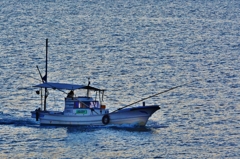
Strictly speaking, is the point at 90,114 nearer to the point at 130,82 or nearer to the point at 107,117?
the point at 107,117

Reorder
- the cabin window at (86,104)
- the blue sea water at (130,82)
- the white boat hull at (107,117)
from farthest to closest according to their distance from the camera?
the cabin window at (86,104) < the white boat hull at (107,117) < the blue sea water at (130,82)

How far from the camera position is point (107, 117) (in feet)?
312

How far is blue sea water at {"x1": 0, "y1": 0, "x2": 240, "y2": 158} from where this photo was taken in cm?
8844

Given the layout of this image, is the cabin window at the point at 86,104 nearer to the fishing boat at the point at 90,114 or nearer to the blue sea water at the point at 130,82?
the fishing boat at the point at 90,114

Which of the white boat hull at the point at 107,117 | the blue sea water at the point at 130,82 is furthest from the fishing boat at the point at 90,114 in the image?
the blue sea water at the point at 130,82

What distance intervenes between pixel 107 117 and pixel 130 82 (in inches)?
1018

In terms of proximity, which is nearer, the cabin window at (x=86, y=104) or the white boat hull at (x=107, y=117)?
the white boat hull at (x=107, y=117)

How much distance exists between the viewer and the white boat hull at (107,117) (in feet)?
312

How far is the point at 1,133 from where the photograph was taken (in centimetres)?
9188

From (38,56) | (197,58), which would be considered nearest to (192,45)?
(197,58)

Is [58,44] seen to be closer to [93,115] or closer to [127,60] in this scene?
[127,60]

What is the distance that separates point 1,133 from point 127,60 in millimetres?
50395

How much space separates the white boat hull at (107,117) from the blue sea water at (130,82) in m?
0.76

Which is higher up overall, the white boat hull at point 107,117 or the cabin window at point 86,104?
the cabin window at point 86,104
